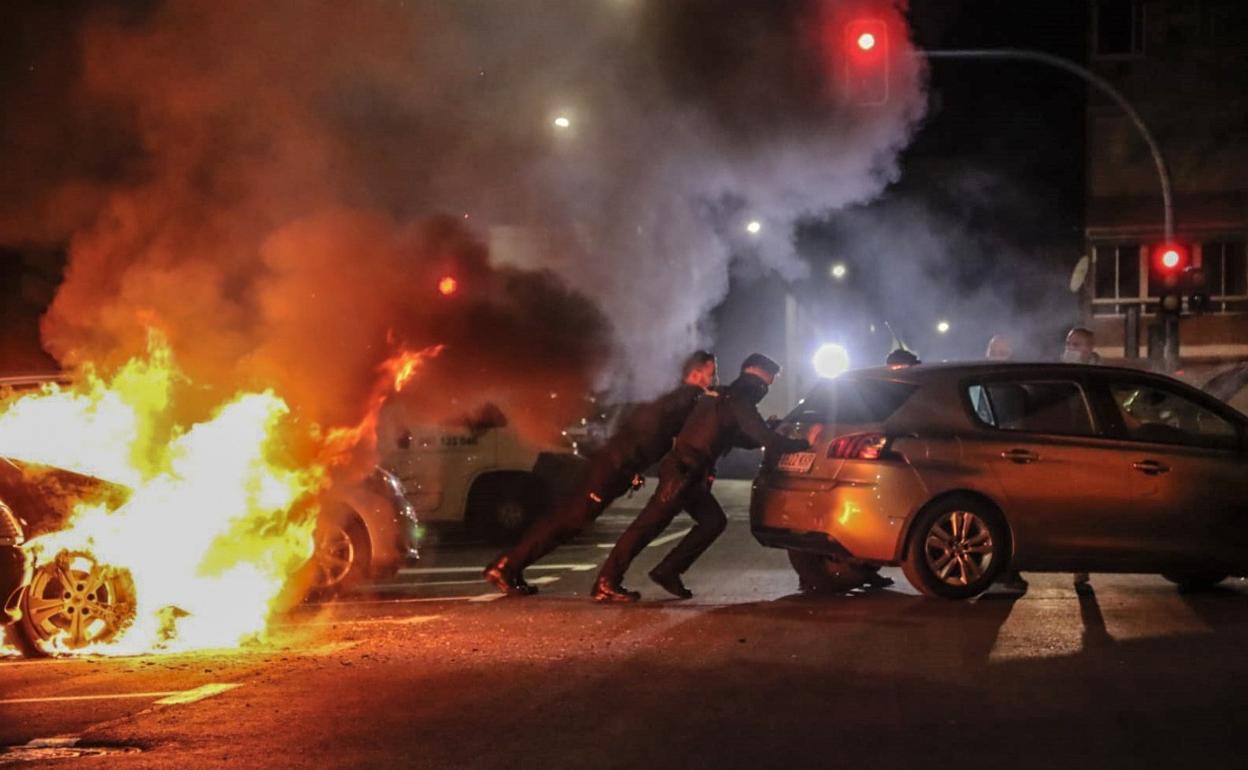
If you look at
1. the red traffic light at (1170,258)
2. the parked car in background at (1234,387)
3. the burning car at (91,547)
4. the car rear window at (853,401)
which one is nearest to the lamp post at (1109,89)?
the red traffic light at (1170,258)

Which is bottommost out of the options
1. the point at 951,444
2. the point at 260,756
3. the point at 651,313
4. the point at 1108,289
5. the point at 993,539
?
the point at 260,756

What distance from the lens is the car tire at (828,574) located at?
31.8 feet

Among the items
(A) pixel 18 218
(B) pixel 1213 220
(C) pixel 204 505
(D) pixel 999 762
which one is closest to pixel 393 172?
(A) pixel 18 218

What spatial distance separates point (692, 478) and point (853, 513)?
128 centimetres

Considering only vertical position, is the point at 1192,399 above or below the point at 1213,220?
below

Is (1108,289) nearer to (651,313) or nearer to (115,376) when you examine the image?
(651,313)

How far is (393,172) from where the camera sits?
42.1 feet

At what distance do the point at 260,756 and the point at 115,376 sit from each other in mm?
5099

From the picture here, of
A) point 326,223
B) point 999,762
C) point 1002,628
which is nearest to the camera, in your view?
point 999,762

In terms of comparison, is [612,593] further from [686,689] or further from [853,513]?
[686,689]

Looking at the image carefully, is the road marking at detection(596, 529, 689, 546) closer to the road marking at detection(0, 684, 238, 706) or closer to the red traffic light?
the red traffic light

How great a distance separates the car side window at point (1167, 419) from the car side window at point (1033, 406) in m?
0.25

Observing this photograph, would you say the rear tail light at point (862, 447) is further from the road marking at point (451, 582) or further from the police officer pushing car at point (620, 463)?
the road marking at point (451, 582)

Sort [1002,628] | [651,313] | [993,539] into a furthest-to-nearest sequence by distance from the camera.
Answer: [651,313]
[993,539]
[1002,628]
